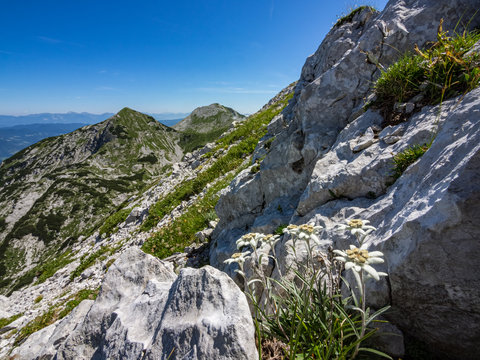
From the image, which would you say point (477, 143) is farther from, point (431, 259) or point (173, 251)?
point (173, 251)

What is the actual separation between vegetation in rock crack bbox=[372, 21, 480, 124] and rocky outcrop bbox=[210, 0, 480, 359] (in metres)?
0.34

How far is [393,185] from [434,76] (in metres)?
2.45

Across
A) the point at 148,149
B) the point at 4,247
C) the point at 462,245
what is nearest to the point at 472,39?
the point at 462,245

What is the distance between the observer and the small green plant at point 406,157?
153 inches

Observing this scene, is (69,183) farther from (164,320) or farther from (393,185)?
(393,185)

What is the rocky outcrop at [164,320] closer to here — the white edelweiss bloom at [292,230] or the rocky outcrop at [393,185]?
the white edelweiss bloom at [292,230]

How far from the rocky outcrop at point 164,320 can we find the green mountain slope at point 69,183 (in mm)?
50521

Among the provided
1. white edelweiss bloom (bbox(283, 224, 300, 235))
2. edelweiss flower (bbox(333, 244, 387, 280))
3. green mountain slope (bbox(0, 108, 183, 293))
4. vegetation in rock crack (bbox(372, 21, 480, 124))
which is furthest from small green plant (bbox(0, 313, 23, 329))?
green mountain slope (bbox(0, 108, 183, 293))

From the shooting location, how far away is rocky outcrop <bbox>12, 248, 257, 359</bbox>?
2701 mm

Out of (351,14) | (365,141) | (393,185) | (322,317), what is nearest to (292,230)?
(322,317)

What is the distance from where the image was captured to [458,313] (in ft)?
8.87

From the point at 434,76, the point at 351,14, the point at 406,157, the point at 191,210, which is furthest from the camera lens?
the point at 191,210

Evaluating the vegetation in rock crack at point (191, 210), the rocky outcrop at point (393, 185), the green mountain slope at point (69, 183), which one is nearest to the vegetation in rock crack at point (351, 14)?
the rocky outcrop at point (393, 185)

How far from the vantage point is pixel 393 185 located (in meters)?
4.13
